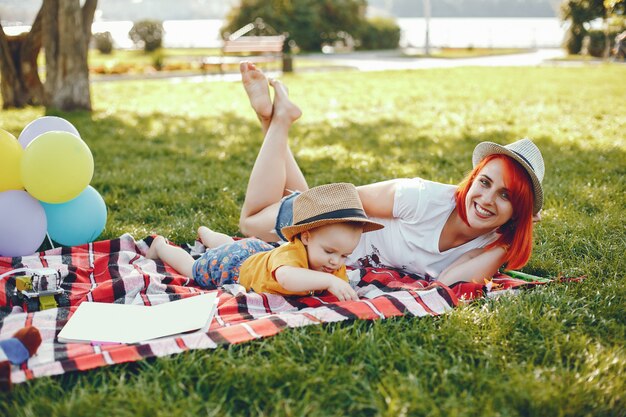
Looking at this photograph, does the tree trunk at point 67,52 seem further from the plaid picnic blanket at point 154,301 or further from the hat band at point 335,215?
the hat band at point 335,215

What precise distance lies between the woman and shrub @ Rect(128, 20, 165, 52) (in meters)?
22.8

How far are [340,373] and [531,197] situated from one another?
1.45 metres

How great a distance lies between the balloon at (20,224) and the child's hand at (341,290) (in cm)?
182

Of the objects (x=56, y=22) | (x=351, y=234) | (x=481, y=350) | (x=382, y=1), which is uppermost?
(x=382, y=1)

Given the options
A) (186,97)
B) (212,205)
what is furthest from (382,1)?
(212,205)

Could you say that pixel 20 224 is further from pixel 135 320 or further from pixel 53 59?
pixel 53 59

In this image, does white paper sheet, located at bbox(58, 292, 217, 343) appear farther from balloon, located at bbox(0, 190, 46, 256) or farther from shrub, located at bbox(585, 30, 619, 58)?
shrub, located at bbox(585, 30, 619, 58)

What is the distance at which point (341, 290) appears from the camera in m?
2.84

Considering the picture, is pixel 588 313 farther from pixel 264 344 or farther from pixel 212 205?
pixel 212 205

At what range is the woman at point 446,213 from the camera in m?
3.05

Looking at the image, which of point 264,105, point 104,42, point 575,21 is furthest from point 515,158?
point 575,21

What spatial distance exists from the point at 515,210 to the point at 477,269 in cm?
38

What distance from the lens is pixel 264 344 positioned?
245cm

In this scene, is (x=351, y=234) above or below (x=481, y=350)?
above
